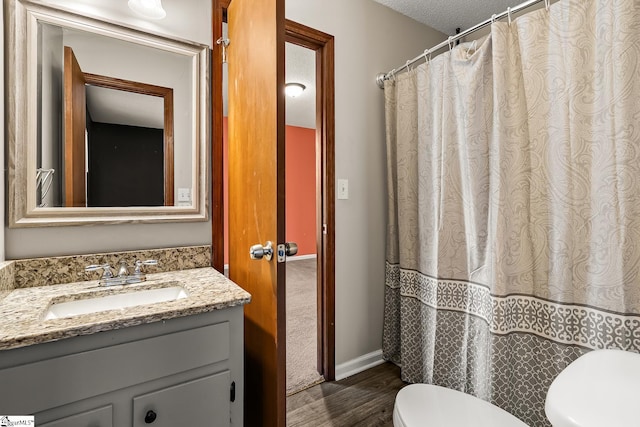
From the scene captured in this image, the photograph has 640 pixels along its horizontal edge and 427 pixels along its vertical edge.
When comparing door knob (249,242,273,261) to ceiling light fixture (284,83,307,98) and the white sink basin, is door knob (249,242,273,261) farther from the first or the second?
ceiling light fixture (284,83,307,98)

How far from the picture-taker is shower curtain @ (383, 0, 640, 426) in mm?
1082

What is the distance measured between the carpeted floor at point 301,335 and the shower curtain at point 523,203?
0.61m

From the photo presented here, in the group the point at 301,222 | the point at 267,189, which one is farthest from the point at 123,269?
the point at 301,222

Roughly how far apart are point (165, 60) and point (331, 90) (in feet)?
2.90

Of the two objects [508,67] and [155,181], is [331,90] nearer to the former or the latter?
[508,67]

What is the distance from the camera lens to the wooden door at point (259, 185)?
3.37 ft

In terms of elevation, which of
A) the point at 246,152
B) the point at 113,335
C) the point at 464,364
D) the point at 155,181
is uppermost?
the point at 246,152

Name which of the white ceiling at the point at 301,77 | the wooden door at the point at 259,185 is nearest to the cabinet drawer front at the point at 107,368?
the wooden door at the point at 259,185

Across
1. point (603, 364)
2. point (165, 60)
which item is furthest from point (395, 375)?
point (165, 60)

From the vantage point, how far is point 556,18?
1230mm

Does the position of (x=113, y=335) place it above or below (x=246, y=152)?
below

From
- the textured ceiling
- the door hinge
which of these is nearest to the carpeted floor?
the door hinge

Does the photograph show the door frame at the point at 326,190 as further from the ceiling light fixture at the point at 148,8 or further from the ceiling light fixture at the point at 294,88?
the ceiling light fixture at the point at 294,88

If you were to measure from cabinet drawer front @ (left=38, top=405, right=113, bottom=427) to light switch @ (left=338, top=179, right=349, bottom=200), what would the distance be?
1432 mm
